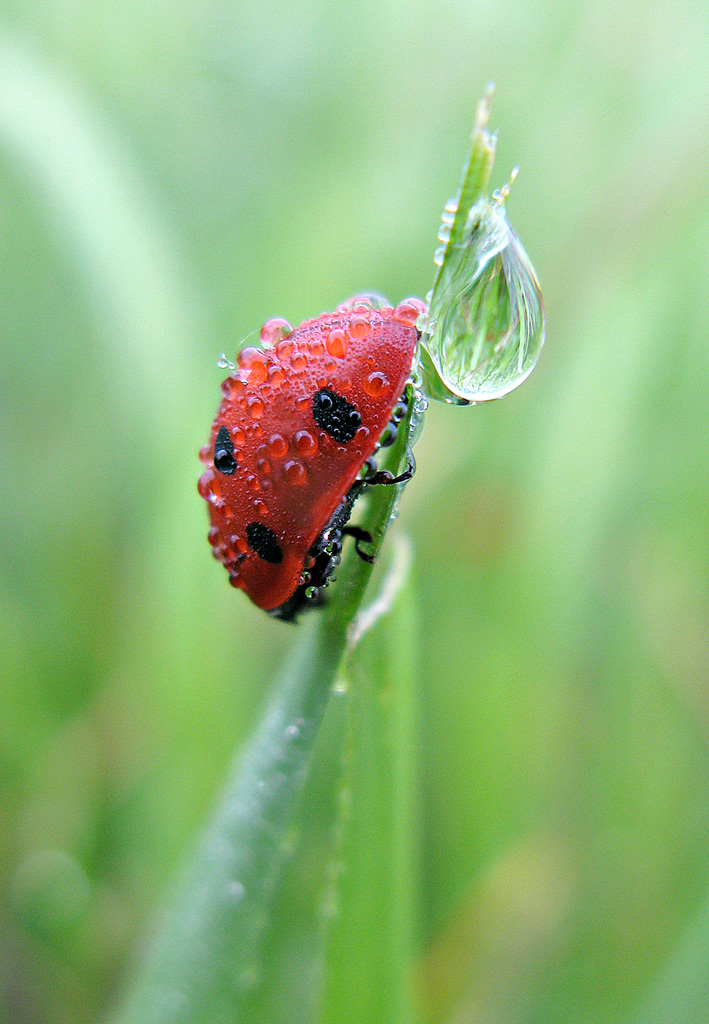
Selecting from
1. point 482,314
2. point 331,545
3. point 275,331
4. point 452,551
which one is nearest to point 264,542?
point 331,545

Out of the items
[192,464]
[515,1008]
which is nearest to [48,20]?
[192,464]

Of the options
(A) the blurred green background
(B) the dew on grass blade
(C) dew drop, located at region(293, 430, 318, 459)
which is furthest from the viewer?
(A) the blurred green background

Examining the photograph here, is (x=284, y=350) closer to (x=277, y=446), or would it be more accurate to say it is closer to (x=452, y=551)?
(x=277, y=446)

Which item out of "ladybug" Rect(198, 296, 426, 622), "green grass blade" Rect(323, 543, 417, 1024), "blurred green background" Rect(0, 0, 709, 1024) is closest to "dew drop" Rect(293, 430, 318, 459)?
"ladybug" Rect(198, 296, 426, 622)

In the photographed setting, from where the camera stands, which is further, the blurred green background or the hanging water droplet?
the blurred green background

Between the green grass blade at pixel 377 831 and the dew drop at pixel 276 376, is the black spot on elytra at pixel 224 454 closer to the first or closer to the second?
the dew drop at pixel 276 376

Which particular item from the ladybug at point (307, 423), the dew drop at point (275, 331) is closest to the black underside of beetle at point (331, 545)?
the ladybug at point (307, 423)

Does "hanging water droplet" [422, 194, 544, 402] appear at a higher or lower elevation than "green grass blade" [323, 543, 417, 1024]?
higher

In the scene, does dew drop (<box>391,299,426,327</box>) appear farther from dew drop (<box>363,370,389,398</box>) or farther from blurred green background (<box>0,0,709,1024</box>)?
blurred green background (<box>0,0,709,1024</box>)
